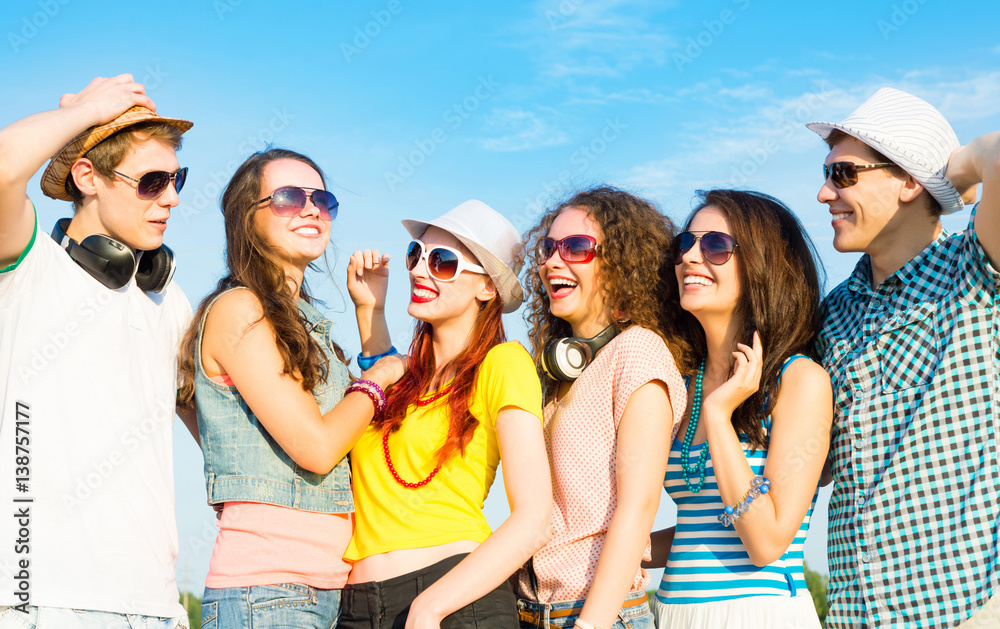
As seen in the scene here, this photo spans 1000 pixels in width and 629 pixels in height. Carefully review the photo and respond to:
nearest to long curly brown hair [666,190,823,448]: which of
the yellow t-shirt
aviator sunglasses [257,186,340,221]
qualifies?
the yellow t-shirt

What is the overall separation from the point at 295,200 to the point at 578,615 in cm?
274

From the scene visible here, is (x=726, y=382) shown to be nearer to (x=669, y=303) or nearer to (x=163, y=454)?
(x=669, y=303)

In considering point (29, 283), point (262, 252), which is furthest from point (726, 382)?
point (29, 283)

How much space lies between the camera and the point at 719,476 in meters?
4.30

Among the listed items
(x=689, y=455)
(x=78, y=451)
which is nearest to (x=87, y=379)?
(x=78, y=451)

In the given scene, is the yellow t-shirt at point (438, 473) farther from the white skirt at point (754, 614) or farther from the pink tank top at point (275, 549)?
the white skirt at point (754, 614)

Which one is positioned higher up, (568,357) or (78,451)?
(568,357)

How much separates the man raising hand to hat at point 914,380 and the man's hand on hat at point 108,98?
383cm

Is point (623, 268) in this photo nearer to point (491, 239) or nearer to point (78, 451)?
point (491, 239)

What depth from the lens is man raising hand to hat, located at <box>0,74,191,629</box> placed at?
3537 mm

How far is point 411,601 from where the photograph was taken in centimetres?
389

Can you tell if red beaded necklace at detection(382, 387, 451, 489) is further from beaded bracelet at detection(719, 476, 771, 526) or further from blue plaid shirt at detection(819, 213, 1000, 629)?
blue plaid shirt at detection(819, 213, 1000, 629)

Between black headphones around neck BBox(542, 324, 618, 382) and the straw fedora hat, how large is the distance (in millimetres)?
2436

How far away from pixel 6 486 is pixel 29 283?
0.90 m
